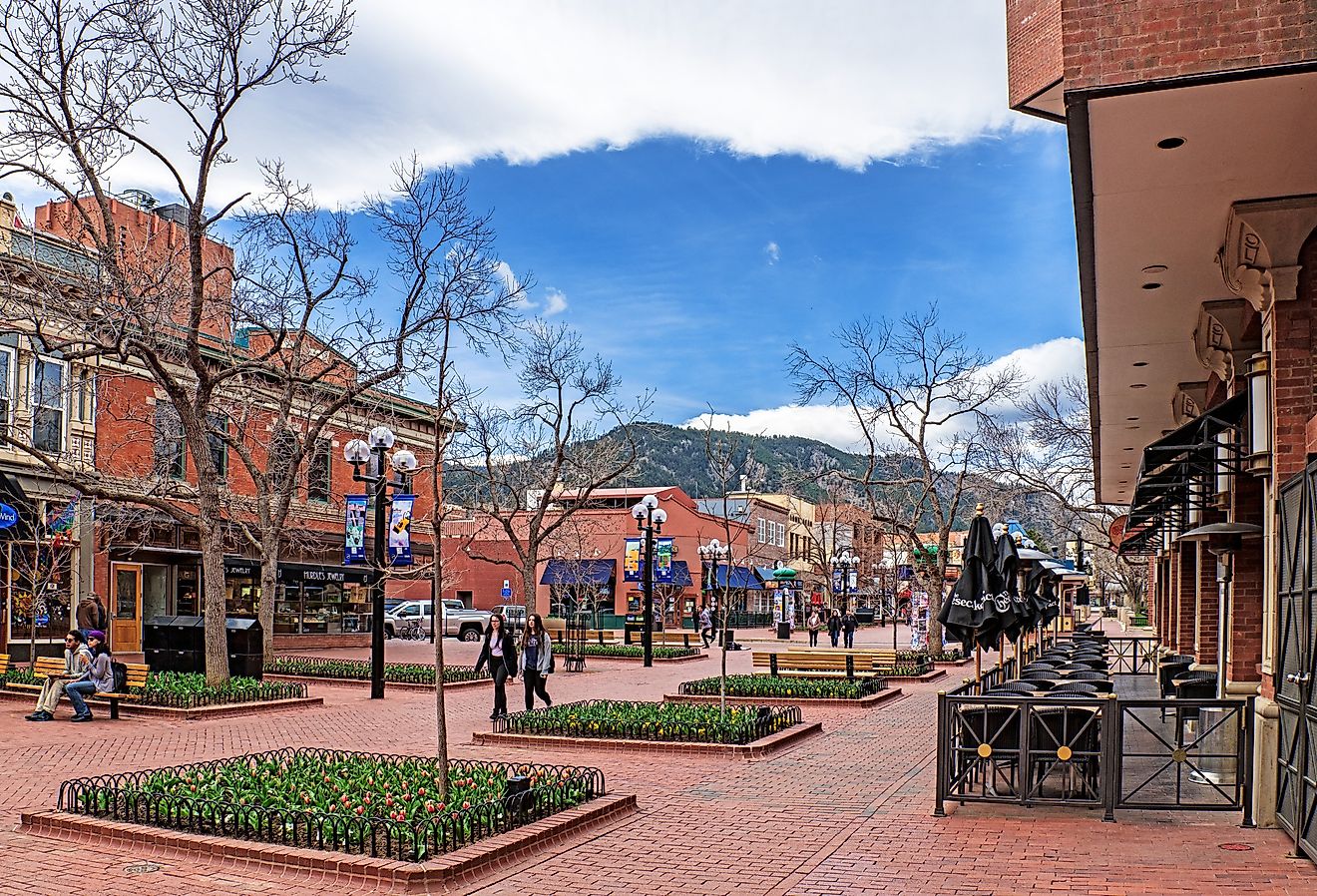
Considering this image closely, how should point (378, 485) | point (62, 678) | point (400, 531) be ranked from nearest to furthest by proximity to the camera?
point (62, 678) → point (378, 485) → point (400, 531)

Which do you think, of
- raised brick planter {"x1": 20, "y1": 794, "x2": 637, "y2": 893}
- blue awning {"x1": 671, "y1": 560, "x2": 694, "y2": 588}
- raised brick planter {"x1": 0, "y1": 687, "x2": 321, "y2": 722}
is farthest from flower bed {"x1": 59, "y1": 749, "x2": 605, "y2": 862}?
blue awning {"x1": 671, "y1": 560, "x2": 694, "y2": 588}

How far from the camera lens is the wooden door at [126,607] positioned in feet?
106

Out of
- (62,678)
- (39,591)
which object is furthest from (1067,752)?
(39,591)

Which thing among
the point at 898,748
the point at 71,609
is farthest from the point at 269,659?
the point at 898,748

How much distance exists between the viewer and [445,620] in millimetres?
48125

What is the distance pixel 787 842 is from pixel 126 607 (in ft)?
91.9

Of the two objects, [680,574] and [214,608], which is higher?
[214,608]

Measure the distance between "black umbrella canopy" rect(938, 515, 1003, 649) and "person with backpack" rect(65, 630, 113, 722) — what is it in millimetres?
12537

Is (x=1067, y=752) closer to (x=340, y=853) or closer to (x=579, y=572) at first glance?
(x=340, y=853)

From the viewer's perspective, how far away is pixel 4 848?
9109 mm

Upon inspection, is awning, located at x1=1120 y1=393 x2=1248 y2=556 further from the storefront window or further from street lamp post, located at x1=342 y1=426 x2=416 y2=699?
the storefront window

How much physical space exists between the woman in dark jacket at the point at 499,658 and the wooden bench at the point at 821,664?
7.03m

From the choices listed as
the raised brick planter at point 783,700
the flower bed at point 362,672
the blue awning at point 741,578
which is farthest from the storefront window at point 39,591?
the blue awning at point 741,578

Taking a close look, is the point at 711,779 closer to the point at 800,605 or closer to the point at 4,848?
the point at 4,848
